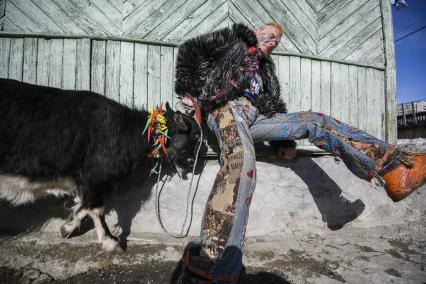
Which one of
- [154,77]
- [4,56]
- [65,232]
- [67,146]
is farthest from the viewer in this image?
[154,77]

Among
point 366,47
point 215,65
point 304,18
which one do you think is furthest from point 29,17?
point 366,47

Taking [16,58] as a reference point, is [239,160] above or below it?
below

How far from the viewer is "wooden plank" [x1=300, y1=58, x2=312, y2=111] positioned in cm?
368

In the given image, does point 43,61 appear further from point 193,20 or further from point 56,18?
point 193,20

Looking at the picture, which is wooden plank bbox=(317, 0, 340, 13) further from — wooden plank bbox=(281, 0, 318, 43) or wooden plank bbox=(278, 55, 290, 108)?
wooden plank bbox=(278, 55, 290, 108)

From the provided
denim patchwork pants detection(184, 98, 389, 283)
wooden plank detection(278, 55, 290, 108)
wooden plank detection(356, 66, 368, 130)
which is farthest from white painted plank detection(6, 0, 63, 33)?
wooden plank detection(356, 66, 368, 130)

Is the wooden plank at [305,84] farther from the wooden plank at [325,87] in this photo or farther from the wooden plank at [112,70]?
the wooden plank at [112,70]

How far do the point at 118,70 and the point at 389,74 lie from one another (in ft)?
12.7

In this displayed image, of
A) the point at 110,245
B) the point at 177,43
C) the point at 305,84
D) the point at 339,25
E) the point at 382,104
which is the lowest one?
the point at 110,245

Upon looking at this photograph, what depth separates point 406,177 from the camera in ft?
6.45

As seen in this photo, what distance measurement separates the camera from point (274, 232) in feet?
10.2

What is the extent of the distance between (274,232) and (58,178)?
94.0 inches

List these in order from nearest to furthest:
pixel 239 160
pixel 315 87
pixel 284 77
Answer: pixel 239 160, pixel 284 77, pixel 315 87

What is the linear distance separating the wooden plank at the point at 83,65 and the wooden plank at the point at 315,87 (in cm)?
298
